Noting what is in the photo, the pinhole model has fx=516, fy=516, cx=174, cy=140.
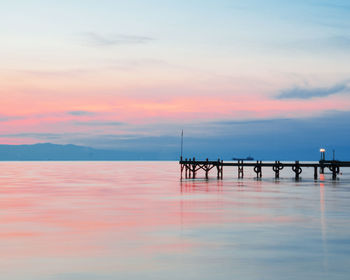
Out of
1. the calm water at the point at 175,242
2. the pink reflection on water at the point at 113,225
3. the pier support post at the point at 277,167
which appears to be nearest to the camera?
the calm water at the point at 175,242

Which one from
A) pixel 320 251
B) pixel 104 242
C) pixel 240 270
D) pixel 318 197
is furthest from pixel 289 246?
pixel 318 197

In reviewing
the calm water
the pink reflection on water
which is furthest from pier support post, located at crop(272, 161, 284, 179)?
the calm water

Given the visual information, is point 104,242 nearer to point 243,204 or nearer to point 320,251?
point 320,251

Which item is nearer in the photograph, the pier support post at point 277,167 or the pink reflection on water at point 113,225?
the pink reflection on water at point 113,225

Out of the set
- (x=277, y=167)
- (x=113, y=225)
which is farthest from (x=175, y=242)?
(x=277, y=167)

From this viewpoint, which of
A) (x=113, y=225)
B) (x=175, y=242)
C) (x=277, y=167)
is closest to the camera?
(x=175, y=242)

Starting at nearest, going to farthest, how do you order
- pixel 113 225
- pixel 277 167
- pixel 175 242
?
pixel 175 242, pixel 113 225, pixel 277 167

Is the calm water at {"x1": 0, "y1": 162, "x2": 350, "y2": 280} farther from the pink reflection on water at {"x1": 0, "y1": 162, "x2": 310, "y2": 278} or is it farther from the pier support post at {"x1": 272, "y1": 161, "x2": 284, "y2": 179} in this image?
the pier support post at {"x1": 272, "y1": 161, "x2": 284, "y2": 179}

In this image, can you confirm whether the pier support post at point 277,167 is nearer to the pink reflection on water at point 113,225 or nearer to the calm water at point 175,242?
the pink reflection on water at point 113,225

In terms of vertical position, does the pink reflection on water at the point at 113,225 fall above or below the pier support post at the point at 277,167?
below

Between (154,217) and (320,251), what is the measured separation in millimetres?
14160

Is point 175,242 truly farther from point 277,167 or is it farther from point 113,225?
point 277,167

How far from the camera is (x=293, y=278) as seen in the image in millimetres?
16125

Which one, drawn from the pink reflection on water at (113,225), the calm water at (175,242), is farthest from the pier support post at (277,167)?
the calm water at (175,242)
